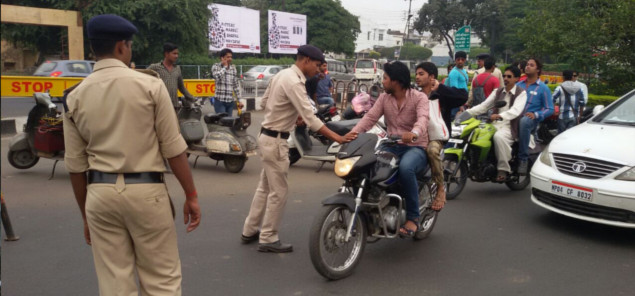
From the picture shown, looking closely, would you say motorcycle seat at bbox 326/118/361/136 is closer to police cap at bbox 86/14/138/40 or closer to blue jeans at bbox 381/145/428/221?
blue jeans at bbox 381/145/428/221

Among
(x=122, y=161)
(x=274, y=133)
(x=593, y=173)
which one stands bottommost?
(x=593, y=173)

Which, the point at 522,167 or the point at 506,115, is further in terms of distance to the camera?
the point at 522,167

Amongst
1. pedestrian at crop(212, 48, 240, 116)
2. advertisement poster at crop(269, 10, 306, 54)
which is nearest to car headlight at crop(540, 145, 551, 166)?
pedestrian at crop(212, 48, 240, 116)

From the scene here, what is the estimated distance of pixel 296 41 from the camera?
3672 cm

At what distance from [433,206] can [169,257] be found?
9.93 ft

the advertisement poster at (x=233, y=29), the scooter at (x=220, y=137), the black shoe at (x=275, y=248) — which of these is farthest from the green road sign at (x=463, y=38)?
the advertisement poster at (x=233, y=29)

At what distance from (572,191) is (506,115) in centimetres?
182

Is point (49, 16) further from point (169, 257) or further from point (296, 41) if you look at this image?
point (169, 257)

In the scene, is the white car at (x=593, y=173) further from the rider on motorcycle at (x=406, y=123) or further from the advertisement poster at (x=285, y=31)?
the advertisement poster at (x=285, y=31)

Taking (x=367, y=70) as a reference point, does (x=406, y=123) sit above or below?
below

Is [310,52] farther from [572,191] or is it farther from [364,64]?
[364,64]

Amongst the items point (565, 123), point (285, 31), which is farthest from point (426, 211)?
point (285, 31)

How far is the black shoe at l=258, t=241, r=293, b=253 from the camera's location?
4.75 meters

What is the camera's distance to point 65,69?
19.7 meters
